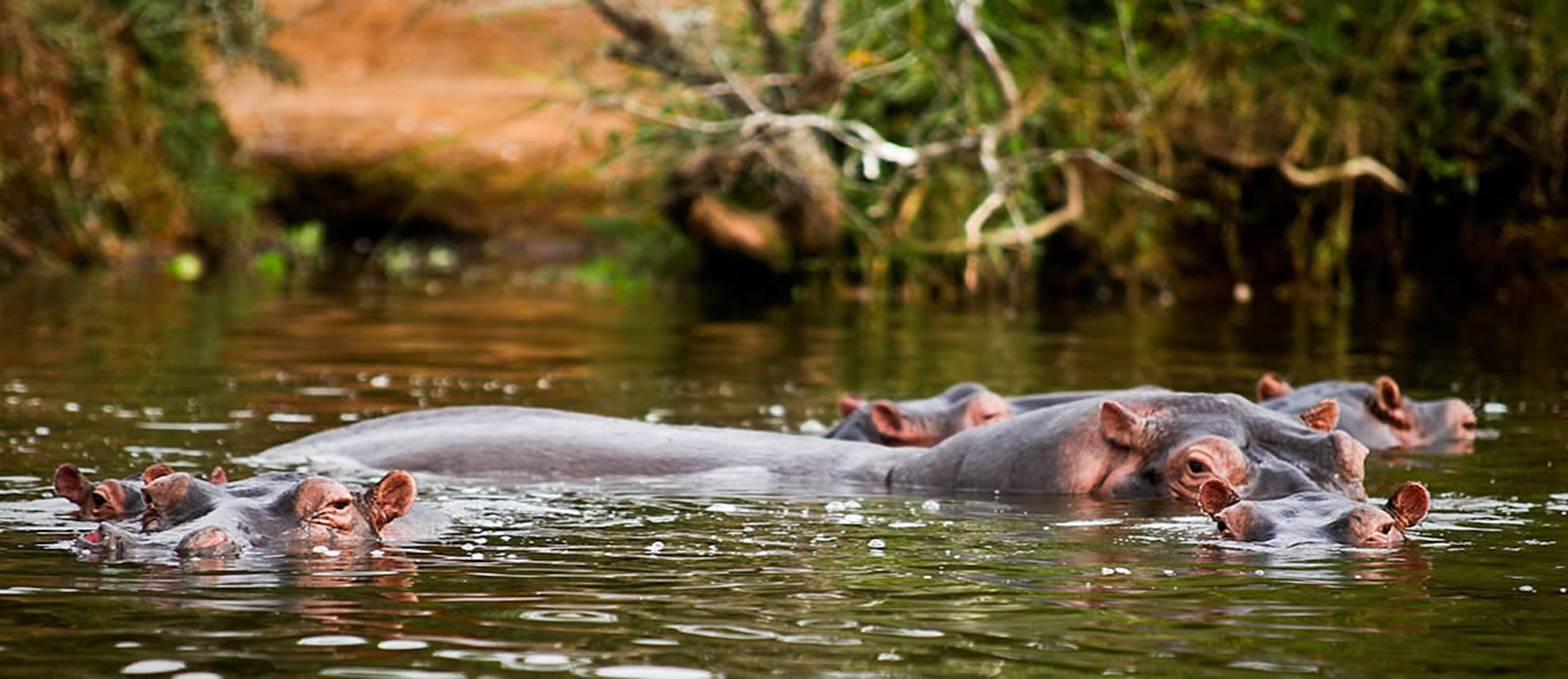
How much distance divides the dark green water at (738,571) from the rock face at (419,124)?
1610 centimetres

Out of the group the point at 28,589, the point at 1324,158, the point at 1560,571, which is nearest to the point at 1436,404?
the point at 1560,571

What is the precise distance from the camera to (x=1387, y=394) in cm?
1055

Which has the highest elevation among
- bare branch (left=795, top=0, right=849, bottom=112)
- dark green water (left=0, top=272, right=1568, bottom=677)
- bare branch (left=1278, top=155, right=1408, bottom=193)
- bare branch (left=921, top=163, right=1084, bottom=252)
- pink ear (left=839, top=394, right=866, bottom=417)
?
bare branch (left=795, top=0, right=849, bottom=112)

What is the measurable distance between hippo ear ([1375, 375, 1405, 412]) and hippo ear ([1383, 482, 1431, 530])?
3.66 meters

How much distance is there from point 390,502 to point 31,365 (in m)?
7.33

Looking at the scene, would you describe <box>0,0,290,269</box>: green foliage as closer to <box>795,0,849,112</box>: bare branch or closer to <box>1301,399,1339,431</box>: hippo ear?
<box>795,0,849,112</box>: bare branch

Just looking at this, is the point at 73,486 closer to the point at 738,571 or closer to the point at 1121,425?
the point at 738,571

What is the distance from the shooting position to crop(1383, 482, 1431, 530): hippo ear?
6871mm

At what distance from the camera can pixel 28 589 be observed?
5766mm

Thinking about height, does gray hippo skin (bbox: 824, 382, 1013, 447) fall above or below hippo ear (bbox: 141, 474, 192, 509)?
above

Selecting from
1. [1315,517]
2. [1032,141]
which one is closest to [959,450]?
[1315,517]

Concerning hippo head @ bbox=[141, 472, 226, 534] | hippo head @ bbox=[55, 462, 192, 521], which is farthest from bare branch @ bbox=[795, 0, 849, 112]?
hippo head @ bbox=[141, 472, 226, 534]

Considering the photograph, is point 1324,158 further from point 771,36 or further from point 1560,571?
point 1560,571

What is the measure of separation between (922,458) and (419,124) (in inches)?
893
